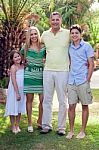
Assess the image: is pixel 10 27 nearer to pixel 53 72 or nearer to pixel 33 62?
pixel 33 62

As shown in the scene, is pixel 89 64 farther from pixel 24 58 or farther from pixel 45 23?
pixel 45 23

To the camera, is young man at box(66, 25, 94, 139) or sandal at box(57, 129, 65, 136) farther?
sandal at box(57, 129, 65, 136)

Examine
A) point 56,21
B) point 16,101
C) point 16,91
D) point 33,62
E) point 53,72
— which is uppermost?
point 56,21

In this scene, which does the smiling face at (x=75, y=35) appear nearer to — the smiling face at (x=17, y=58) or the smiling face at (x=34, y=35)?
the smiling face at (x=34, y=35)

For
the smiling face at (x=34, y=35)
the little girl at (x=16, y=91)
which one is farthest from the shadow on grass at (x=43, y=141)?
the smiling face at (x=34, y=35)

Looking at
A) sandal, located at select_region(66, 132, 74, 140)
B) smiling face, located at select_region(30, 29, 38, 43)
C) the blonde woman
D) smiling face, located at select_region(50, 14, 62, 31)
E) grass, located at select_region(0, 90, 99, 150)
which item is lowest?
grass, located at select_region(0, 90, 99, 150)

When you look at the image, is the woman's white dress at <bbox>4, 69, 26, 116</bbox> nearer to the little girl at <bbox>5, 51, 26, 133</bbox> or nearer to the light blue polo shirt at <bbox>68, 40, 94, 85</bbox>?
the little girl at <bbox>5, 51, 26, 133</bbox>

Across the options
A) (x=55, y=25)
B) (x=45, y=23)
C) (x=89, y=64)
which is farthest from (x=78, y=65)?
(x=45, y=23)

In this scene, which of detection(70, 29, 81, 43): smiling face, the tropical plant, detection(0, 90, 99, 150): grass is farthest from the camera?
the tropical plant

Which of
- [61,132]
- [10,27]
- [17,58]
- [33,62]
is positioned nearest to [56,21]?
[33,62]

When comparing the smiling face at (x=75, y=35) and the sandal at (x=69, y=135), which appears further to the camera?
the sandal at (x=69, y=135)

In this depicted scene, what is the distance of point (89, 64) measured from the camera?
590cm

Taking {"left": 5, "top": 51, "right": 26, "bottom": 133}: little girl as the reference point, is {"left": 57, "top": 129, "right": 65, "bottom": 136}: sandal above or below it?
below

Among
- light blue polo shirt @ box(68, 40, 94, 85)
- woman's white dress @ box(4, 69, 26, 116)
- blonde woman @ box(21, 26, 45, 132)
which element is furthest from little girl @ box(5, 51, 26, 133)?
light blue polo shirt @ box(68, 40, 94, 85)
